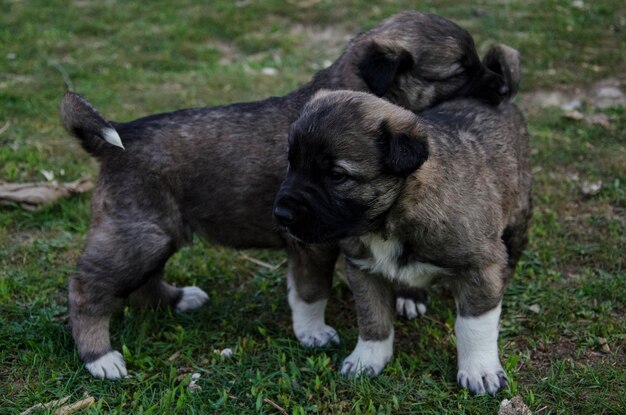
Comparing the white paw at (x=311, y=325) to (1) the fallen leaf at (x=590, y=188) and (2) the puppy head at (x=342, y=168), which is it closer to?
(2) the puppy head at (x=342, y=168)

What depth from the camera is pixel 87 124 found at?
4398 millimetres

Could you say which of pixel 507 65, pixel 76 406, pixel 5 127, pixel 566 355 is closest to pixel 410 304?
pixel 566 355

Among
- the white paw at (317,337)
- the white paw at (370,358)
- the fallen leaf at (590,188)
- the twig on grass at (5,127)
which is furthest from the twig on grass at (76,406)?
the twig on grass at (5,127)

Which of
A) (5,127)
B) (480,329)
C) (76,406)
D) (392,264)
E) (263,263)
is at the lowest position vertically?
(5,127)

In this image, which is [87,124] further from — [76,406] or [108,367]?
[76,406]

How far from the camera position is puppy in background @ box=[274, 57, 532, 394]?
367 centimetres

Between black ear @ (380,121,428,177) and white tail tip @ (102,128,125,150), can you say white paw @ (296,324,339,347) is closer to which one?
black ear @ (380,121,428,177)

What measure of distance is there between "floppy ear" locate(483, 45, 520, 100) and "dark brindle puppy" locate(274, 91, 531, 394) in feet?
2.26

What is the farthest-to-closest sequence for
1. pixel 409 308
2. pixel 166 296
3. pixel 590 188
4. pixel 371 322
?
pixel 590 188 → pixel 166 296 → pixel 409 308 → pixel 371 322

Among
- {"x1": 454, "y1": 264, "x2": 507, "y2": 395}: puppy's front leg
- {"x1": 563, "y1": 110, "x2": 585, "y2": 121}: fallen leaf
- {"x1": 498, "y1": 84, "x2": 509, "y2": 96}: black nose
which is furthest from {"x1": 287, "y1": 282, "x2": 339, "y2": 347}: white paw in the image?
{"x1": 563, "y1": 110, "x2": 585, "y2": 121}: fallen leaf

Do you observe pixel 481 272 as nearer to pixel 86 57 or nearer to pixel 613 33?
pixel 613 33

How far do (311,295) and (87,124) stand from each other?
1722mm

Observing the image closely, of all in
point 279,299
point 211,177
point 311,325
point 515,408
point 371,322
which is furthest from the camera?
point 279,299

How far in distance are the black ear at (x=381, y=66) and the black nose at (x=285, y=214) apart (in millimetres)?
1446
